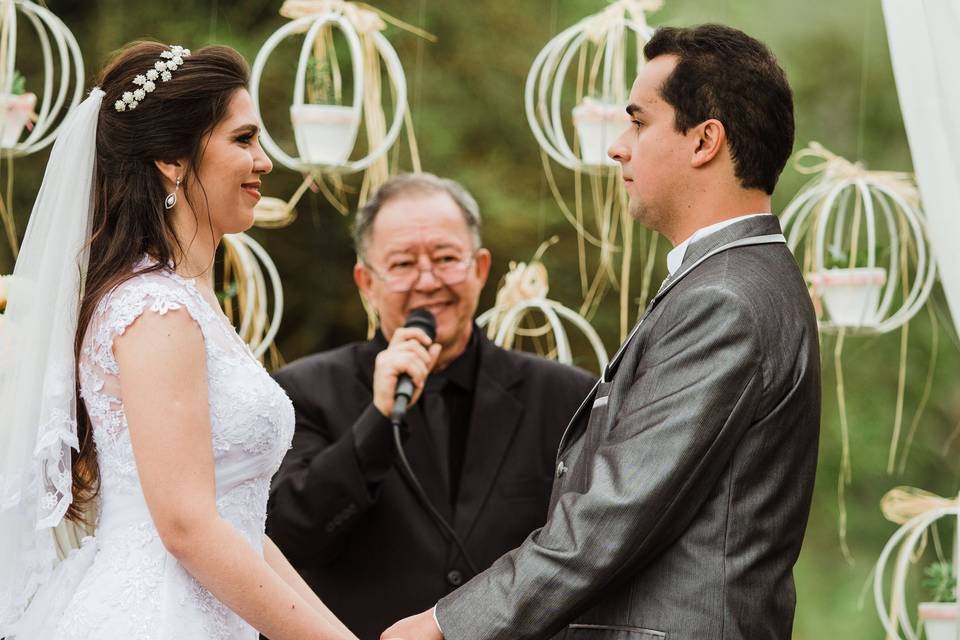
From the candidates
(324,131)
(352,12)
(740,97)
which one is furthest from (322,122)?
(740,97)

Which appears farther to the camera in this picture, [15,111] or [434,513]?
[15,111]

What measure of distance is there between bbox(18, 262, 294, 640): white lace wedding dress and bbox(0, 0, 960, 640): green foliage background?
4.28 ft

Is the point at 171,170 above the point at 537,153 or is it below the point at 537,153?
above

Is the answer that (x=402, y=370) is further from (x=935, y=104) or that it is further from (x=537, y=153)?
(x=935, y=104)

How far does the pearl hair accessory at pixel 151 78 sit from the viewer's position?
212 cm

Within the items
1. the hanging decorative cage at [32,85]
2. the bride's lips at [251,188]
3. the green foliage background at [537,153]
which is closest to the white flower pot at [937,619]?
the green foliage background at [537,153]

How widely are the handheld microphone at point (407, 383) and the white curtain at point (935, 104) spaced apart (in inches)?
44.0

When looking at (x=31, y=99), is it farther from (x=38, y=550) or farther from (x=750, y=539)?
(x=750, y=539)

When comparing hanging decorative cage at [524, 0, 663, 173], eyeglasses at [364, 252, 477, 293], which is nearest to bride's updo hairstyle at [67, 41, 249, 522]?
eyeglasses at [364, 252, 477, 293]

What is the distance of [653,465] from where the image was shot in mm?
1948

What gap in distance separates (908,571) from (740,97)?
1.70m

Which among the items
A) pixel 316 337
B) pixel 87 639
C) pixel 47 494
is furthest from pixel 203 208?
pixel 316 337

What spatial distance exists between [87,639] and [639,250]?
1.90 metres

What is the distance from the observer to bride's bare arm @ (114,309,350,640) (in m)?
1.98
